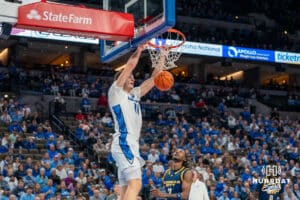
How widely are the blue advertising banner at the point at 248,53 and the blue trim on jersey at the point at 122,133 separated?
24.7 meters

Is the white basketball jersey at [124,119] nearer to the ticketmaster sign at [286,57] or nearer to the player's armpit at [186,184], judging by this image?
the player's armpit at [186,184]

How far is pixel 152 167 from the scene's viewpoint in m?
20.5

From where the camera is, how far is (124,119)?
7605 millimetres

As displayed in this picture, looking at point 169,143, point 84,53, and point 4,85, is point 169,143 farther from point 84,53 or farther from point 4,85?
point 84,53

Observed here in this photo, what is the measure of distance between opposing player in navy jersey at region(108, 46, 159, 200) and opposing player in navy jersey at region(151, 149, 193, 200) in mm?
1788

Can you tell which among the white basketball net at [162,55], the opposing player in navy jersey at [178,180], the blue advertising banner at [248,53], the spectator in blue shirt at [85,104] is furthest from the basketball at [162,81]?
the blue advertising banner at [248,53]

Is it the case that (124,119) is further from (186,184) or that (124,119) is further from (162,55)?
(186,184)

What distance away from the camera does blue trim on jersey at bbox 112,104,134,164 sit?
7.45m

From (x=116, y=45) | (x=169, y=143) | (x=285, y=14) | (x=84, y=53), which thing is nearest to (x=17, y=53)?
(x=84, y=53)

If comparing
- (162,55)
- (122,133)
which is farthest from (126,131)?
(162,55)

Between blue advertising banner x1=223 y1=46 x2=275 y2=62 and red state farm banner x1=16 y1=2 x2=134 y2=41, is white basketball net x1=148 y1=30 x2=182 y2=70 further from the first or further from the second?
blue advertising banner x1=223 y1=46 x2=275 y2=62

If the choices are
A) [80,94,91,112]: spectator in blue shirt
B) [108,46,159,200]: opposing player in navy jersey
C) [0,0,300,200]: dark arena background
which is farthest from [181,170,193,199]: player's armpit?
[80,94,91,112]: spectator in blue shirt

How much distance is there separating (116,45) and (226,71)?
31120mm

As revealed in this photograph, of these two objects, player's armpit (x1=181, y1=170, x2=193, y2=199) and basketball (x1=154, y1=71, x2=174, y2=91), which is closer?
basketball (x1=154, y1=71, x2=174, y2=91)
